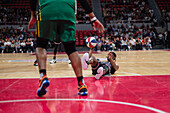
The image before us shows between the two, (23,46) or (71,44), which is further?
(23,46)

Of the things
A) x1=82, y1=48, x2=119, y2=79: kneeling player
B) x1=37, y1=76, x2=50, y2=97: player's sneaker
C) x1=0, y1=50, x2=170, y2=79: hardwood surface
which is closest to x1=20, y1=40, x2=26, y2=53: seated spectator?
x1=0, y1=50, x2=170, y2=79: hardwood surface

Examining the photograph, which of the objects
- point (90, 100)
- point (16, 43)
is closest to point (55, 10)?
point (90, 100)

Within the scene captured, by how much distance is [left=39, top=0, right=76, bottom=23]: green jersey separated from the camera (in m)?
2.64

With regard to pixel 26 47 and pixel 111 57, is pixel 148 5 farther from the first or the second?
pixel 111 57

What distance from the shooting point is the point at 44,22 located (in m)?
2.65

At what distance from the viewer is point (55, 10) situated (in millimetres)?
2645

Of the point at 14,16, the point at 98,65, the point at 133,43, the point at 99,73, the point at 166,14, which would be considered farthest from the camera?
the point at 166,14

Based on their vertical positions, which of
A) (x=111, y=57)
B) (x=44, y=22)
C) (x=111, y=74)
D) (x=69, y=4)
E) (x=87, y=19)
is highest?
(x=87, y=19)

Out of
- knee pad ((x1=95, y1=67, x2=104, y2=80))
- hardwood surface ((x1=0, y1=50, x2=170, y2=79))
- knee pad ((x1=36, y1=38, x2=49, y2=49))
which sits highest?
knee pad ((x1=36, y1=38, x2=49, y2=49))

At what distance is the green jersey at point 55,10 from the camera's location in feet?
8.66

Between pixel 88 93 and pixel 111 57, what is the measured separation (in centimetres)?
171

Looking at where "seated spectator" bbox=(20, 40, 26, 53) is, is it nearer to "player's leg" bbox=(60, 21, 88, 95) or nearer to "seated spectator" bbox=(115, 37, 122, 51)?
"seated spectator" bbox=(115, 37, 122, 51)

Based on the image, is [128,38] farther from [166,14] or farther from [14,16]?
[14,16]

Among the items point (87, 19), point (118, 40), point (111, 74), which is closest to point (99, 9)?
point (87, 19)
